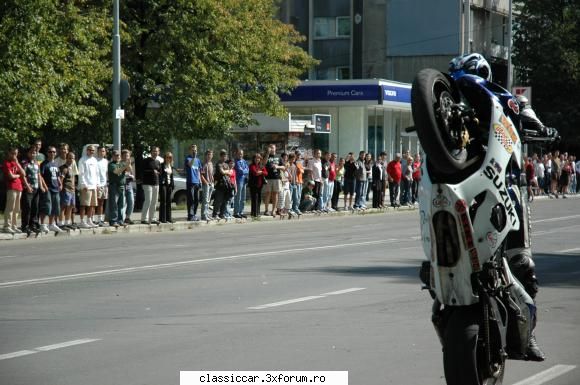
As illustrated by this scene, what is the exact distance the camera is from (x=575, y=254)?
737 inches

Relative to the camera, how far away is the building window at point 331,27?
6431cm

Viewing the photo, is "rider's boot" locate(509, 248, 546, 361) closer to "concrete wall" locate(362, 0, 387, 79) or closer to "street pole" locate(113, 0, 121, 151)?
"street pole" locate(113, 0, 121, 151)

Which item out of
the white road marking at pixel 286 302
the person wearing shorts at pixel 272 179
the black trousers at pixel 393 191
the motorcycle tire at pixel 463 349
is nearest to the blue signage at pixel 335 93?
the black trousers at pixel 393 191

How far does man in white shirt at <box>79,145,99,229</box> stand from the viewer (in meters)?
25.0

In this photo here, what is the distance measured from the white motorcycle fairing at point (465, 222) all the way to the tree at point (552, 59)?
58.9 metres

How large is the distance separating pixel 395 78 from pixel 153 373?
57.6 m

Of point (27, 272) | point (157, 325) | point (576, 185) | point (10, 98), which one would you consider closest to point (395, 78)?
point (576, 185)

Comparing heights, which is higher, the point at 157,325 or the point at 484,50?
the point at 484,50

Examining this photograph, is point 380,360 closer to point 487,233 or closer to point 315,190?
point 487,233

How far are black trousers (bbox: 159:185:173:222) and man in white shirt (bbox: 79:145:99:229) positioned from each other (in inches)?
93.7

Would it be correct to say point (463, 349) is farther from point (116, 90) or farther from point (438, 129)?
point (116, 90)

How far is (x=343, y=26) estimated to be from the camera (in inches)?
2534

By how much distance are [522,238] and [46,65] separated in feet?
79.5

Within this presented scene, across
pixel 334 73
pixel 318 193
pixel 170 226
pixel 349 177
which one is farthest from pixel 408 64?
pixel 170 226
